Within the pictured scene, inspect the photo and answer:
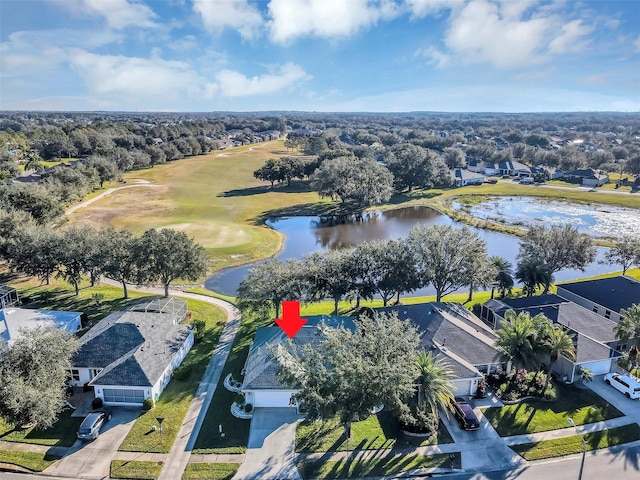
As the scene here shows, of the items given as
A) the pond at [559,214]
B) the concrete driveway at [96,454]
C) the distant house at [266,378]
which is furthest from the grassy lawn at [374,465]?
the pond at [559,214]

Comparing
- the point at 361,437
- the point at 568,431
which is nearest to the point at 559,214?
the point at 568,431

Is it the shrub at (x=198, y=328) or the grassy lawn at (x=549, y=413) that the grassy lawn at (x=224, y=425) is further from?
the grassy lawn at (x=549, y=413)

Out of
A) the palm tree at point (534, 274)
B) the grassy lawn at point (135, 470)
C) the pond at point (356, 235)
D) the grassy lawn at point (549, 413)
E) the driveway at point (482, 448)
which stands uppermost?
the palm tree at point (534, 274)

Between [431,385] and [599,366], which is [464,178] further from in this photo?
[431,385]

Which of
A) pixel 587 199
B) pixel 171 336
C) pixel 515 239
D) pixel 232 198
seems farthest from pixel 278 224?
pixel 587 199

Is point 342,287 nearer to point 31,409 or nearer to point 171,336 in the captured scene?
point 171,336

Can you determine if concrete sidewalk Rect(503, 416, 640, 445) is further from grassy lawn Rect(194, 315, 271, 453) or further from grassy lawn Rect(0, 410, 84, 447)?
grassy lawn Rect(0, 410, 84, 447)
